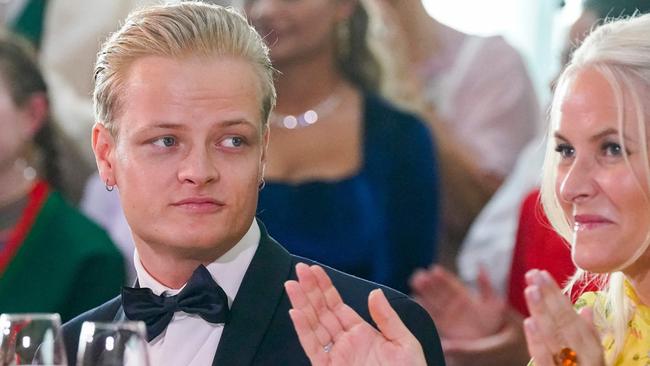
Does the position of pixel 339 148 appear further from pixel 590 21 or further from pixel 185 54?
pixel 185 54

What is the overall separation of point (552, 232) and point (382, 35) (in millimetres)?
915

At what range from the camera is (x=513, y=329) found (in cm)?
422

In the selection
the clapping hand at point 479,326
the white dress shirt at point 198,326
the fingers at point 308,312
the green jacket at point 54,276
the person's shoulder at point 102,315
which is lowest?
the green jacket at point 54,276

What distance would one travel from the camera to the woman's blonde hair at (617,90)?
2.33m

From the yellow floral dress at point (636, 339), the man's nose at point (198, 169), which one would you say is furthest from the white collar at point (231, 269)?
the yellow floral dress at point (636, 339)

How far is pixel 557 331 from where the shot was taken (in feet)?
6.29

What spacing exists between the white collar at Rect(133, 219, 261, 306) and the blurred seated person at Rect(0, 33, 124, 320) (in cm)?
195

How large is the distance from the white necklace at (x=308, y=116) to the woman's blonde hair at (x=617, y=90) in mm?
1783

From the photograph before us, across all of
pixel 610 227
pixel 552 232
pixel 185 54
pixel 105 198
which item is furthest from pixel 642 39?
pixel 105 198

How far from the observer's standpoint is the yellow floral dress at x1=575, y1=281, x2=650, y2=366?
2.39 m

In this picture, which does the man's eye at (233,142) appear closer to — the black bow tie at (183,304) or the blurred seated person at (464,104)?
the black bow tie at (183,304)

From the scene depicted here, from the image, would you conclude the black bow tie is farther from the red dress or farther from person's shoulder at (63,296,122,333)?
the red dress

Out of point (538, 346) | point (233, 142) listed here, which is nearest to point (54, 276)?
point (233, 142)

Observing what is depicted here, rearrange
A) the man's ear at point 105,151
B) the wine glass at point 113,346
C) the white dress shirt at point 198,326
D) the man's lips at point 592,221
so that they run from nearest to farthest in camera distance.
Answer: the wine glass at point 113,346
the man's lips at point 592,221
the white dress shirt at point 198,326
the man's ear at point 105,151
